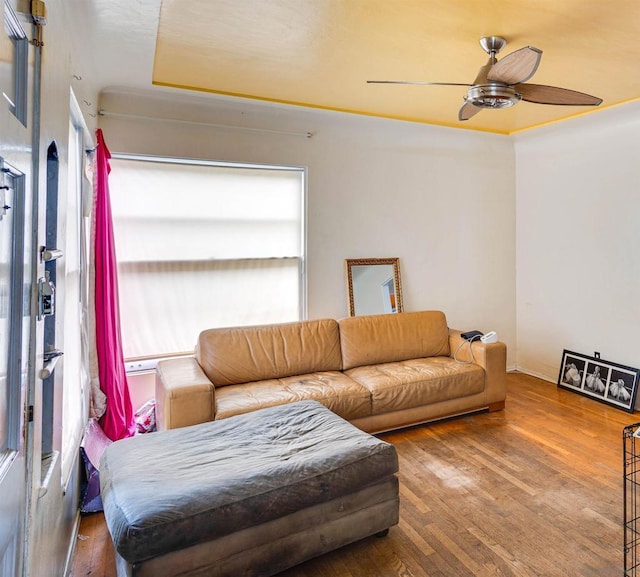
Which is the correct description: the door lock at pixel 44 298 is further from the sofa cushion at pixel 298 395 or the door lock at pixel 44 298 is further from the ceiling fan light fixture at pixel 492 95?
the ceiling fan light fixture at pixel 492 95

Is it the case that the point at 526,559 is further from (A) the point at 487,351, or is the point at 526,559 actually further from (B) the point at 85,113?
(B) the point at 85,113

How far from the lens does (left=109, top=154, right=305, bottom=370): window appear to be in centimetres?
317

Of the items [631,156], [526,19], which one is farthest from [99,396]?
A: [631,156]

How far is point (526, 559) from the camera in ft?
6.05

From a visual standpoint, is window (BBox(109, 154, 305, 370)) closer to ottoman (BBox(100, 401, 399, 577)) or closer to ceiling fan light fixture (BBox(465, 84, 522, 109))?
ottoman (BBox(100, 401, 399, 577))

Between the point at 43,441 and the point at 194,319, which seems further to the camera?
the point at 194,319

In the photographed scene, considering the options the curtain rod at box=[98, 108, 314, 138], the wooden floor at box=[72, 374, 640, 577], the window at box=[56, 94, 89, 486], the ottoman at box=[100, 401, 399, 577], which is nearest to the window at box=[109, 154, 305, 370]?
the curtain rod at box=[98, 108, 314, 138]

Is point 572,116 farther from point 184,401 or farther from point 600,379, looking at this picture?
point 184,401

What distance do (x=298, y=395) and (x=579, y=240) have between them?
10.8 feet

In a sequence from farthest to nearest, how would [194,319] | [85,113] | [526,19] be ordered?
[194,319], [85,113], [526,19]

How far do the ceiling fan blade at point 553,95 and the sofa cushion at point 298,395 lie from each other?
2.19 metres

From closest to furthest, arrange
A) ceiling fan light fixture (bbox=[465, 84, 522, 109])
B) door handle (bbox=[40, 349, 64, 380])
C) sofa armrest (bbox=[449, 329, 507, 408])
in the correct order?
1. door handle (bbox=[40, 349, 64, 380])
2. ceiling fan light fixture (bbox=[465, 84, 522, 109])
3. sofa armrest (bbox=[449, 329, 507, 408])

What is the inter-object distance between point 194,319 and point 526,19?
3013 millimetres

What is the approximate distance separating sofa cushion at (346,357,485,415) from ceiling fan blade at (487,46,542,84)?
2.09 metres
